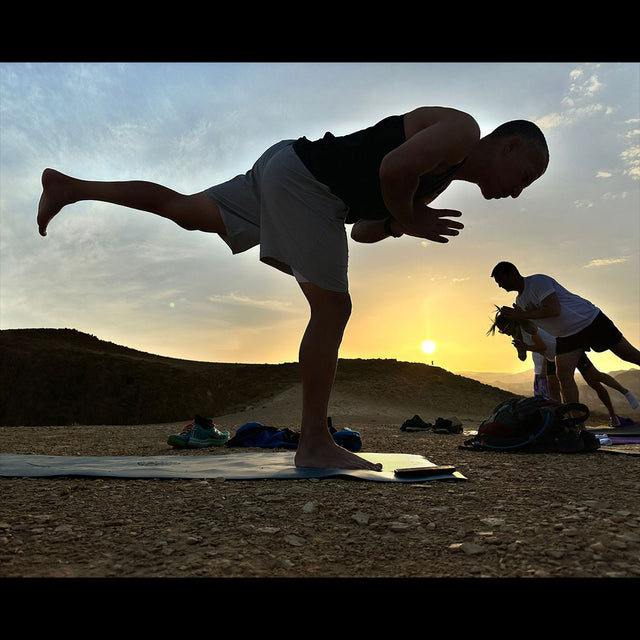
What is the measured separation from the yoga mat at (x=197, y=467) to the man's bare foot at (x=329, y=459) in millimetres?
66

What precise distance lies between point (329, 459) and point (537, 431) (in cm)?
180

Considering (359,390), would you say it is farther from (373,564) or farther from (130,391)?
(373,564)

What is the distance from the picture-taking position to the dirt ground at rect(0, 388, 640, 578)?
1.24 meters

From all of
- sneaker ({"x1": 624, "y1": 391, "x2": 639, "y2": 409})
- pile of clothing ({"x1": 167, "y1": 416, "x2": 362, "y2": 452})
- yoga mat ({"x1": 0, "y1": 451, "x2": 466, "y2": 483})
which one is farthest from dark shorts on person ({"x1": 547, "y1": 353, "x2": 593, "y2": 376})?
yoga mat ({"x1": 0, "y1": 451, "x2": 466, "y2": 483})

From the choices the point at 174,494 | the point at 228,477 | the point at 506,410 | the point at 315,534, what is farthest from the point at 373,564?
the point at 506,410

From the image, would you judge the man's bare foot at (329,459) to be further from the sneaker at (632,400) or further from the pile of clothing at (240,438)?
the sneaker at (632,400)

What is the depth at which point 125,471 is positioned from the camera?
2.55 m

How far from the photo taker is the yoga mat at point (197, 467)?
2.38 meters

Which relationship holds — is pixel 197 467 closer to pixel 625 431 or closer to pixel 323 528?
pixel 323 528

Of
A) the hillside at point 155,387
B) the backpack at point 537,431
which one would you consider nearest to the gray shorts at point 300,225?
the backpack at point 537,431

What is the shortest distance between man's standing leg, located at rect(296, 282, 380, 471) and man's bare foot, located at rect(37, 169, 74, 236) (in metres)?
1.52

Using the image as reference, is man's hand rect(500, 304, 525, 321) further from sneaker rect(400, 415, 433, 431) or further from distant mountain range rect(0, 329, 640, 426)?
distant mountain range rect(0, 329, 640, 426)
